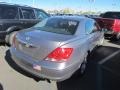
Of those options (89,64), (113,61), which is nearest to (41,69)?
(89,64)

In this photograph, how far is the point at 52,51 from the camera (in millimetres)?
4422

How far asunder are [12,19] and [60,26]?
3.00m

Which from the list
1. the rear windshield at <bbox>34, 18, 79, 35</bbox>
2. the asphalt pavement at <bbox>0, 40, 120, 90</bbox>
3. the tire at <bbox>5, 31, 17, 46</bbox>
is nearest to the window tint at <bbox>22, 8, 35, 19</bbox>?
the tire at <bbox>5, 31, 17, 46</bbox>

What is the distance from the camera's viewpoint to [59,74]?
4410 millimetres

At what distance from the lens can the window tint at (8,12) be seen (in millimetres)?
7625

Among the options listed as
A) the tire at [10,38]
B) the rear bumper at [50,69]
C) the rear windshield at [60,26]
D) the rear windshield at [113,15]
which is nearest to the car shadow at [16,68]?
the tire at [10,38]

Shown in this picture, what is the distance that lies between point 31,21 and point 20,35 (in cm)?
377

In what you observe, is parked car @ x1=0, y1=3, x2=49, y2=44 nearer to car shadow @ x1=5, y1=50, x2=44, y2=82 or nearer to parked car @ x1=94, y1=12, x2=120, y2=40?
car shadow @ x1=5, y1=50, x2=44, y2=82

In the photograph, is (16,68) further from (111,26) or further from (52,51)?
(111,26)

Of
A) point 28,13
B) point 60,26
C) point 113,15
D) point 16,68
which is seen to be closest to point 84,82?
point 60,26

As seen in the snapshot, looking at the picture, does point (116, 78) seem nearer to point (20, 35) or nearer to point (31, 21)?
point (20, 35)

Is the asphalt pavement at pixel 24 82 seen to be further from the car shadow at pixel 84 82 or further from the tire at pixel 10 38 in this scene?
the tire at pixel 10 38

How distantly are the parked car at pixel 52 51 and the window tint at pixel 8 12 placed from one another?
271 centimetres

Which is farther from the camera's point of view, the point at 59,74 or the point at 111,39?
the point at 111,39
